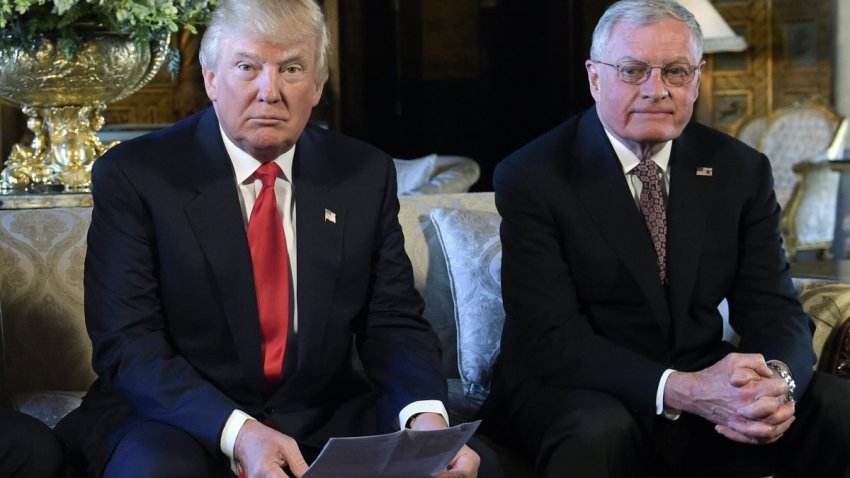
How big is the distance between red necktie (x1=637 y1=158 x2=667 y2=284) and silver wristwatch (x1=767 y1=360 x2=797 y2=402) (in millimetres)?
276

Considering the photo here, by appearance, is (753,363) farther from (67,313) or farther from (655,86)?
(67,313)

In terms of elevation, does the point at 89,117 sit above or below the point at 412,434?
above

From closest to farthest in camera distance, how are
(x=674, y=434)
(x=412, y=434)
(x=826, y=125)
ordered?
(x=412, y=434) < (x=674, y=434) < (x=826, y=125)

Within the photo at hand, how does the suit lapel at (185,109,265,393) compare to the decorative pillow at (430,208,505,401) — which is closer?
the suit lapel at (185,109,265,393)

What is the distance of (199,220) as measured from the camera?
217 centimetres

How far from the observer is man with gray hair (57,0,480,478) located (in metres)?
2.12

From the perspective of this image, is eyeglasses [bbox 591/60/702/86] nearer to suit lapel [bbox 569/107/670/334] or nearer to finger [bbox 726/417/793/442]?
suit lapel [bbox 569/107/670/334]

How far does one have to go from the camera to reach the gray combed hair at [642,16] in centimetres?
250

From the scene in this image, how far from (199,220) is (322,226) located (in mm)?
220

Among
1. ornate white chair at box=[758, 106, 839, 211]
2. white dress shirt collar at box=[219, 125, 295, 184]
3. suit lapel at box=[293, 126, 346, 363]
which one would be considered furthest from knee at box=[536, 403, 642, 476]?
ornate white chair at box=[758, 106, 839, 211]

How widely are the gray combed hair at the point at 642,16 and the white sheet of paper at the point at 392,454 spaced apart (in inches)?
38.9

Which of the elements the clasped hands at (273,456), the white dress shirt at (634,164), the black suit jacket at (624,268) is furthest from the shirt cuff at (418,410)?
the white dress shirt at (634,164)

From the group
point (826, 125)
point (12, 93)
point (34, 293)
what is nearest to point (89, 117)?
point (12, 93)

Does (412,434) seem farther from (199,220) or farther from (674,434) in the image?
(674,434)
